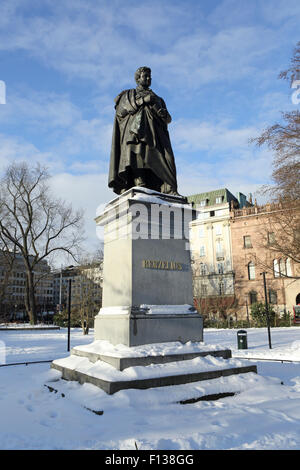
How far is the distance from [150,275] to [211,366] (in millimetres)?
1901

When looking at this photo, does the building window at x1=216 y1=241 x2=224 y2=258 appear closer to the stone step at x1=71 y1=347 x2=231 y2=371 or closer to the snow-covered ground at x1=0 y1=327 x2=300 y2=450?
the stone step at x1=71 y1=347 x2=231 y2=371

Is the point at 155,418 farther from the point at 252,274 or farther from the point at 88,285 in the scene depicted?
the point at 252,274

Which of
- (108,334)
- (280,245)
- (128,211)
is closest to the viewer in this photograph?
(108,334)

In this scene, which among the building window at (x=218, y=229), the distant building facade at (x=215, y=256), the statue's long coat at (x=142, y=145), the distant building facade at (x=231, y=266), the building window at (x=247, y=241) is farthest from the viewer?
the building window at (x=218, y=229)

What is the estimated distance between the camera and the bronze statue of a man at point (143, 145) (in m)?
7.55

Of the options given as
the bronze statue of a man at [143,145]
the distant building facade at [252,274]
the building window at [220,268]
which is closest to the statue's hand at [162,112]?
the bronze statue of a man at [143,145]

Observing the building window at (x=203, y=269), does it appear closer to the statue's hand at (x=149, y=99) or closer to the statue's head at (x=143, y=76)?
the statue's head at (x=143, y=76)

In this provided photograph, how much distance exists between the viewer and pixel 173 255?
681 centimetres

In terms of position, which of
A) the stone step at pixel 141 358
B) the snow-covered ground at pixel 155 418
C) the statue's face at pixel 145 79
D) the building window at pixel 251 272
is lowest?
the snow-covered ground at pixel 155 418

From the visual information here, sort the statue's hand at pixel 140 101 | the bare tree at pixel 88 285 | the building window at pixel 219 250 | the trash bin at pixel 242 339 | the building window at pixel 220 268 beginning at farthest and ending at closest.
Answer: the building window at pixel 219 250, the building window at pixel 220 268, the bare tree at pixel 88 285, the trash bin at pixel 242 339, the statue's hand at pixel 140 101

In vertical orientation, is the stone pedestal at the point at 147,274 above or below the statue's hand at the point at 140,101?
below

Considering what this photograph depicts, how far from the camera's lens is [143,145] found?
7629mm
